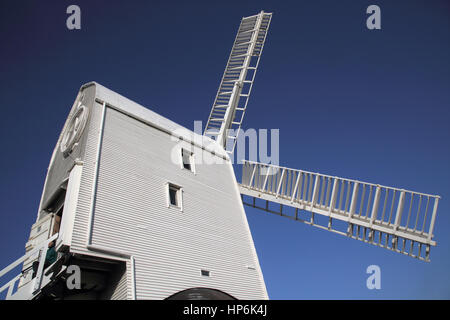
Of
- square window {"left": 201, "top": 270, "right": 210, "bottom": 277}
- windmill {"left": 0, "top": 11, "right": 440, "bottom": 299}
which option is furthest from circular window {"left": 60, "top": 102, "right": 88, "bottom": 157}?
square window {"left": 201, "top": 270, "right": 210, "bottom": 277}

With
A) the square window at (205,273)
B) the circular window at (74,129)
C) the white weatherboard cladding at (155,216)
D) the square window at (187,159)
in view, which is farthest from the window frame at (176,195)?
the circular window at (74,129)

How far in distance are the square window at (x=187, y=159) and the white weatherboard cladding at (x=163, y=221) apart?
34cm

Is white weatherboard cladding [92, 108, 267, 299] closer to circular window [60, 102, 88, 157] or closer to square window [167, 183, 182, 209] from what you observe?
square window [167, 183, 182, 209]

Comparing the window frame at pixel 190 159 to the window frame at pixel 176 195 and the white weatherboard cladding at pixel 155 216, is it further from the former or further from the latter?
the window frame at pixel 176 195

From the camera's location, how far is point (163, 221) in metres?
15.0

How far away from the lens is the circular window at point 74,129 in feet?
50.9

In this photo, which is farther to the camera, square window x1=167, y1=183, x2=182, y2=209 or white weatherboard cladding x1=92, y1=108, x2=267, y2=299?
square window x1=167, y1=183, x2=182, y2=209

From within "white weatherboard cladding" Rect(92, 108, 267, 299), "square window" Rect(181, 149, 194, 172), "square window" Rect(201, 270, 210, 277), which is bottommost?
"square window" Rect(201, 270, 210, 277)

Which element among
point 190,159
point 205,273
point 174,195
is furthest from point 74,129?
point 205,273

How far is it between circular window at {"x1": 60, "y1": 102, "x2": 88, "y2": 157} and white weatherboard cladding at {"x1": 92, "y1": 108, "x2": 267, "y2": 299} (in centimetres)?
90

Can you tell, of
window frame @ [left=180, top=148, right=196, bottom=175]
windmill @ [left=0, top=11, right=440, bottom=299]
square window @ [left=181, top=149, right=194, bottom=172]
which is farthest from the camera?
square window @ [left=181, top=149, right=194, bottom=172]

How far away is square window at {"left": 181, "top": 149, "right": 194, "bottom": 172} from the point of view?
18469 millimetres
